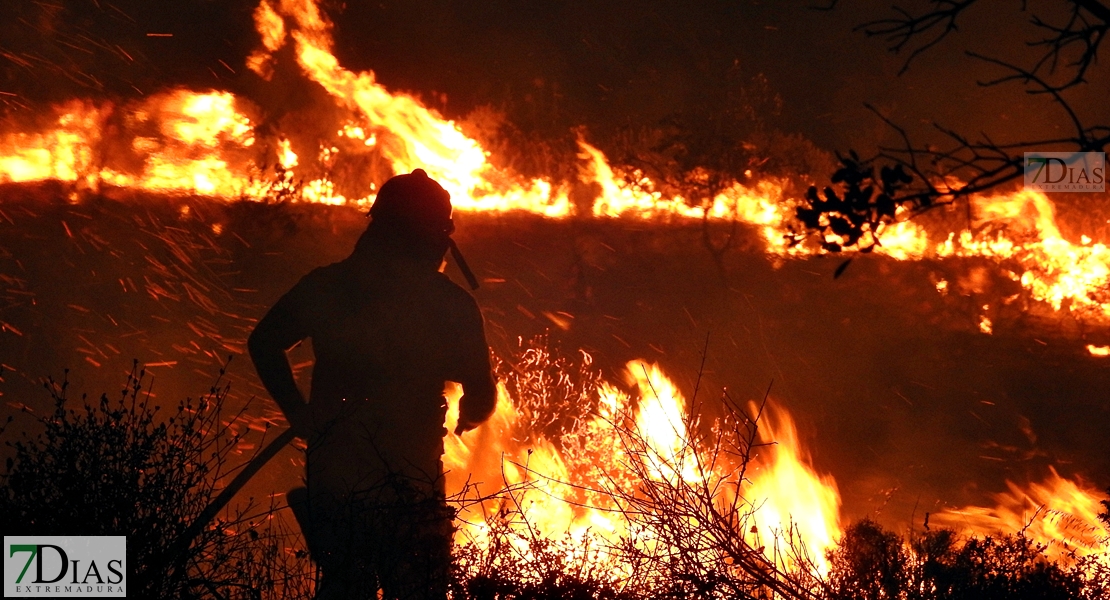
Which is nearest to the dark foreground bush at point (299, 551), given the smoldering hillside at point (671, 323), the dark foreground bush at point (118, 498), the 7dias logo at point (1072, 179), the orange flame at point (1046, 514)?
the dark foreground bush at point (118, 498)

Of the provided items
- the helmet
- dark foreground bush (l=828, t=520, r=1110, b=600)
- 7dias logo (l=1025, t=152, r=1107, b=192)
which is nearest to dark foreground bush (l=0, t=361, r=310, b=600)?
the helmet

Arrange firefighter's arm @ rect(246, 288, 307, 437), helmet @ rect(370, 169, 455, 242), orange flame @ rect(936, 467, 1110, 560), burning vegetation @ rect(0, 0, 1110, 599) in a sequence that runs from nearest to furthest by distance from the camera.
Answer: firefighter's arm @ rect(246, 288, 307, 437), helmet @ rect(370, 169, 455, 242), burning vegetation @ rect(0, 0, 1110, 599), orange flame @ rect(936, 467, 1110, 560)

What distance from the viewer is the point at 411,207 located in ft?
14.5

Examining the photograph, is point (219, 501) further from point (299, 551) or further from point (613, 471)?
point (613, 471)

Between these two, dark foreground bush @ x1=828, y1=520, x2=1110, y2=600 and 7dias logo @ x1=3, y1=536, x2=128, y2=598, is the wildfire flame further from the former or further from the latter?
7dias logo @ x1=3, y1=536, x2=128, y2=598

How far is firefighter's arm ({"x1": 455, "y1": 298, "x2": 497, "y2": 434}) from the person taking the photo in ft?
14.5

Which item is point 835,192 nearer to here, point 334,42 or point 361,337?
point 361,337

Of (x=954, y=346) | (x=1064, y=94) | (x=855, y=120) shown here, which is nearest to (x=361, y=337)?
(x=855, y=120)

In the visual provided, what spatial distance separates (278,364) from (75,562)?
1.23m

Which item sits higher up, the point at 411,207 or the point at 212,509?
the point at 411,207

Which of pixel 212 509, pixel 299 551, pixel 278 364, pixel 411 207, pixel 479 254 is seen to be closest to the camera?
pixel 212 509

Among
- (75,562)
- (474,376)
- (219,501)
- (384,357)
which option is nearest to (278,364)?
(384,357)

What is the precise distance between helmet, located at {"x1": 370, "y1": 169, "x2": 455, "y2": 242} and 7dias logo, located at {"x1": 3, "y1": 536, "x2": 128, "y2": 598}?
6.35 ft

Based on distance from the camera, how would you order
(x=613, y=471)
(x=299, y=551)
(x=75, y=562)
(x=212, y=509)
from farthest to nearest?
(x=613, y=471) < (x=299, y=551) < (x=212, y=509) < (x=75, y=562)
